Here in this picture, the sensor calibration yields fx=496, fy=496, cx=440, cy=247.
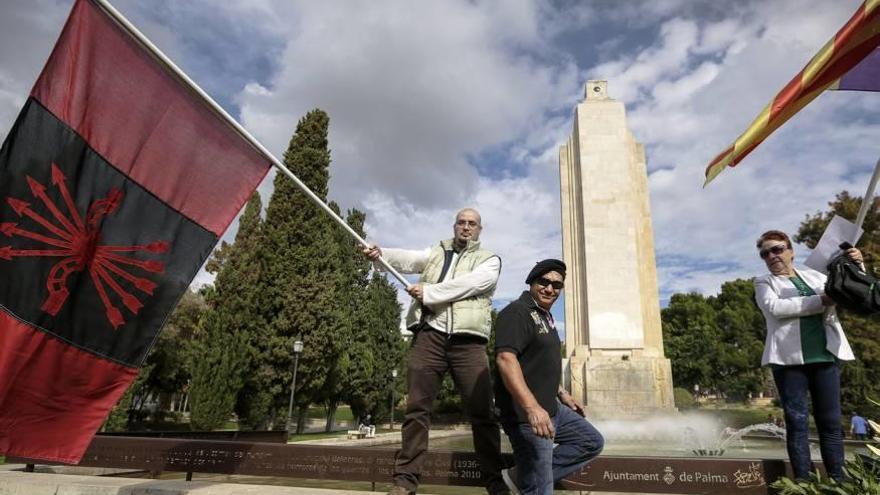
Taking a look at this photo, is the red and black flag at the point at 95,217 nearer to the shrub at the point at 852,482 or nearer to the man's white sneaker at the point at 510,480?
the man's white sneaker at the point at 510,480

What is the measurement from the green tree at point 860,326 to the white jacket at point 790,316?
14355 mm

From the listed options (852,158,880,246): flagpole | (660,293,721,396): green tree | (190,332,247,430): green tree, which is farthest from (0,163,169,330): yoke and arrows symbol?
(660,293,721,396): green tree

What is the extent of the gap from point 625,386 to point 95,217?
13.5m

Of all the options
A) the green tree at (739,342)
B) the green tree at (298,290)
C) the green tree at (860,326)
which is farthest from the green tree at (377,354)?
the green tree at (739,342)

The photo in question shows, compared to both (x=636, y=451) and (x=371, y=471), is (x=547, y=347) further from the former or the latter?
(x=636, y=451)

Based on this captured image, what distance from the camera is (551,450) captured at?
2.67m

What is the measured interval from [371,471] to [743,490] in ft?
8.13

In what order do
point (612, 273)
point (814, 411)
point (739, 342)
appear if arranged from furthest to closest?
point (739, 342) → point (612, 273) → point (814, 411)

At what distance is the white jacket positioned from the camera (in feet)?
9.84

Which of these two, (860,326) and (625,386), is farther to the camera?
(860,326)

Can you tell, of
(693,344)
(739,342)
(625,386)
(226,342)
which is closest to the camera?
(625,386)

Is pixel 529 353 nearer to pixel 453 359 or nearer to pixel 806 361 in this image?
pixel 453 359

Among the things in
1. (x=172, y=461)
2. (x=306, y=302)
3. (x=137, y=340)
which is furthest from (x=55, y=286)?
(x=306, y=302)

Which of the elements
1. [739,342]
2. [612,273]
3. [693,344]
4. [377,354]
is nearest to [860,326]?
[612,273]
